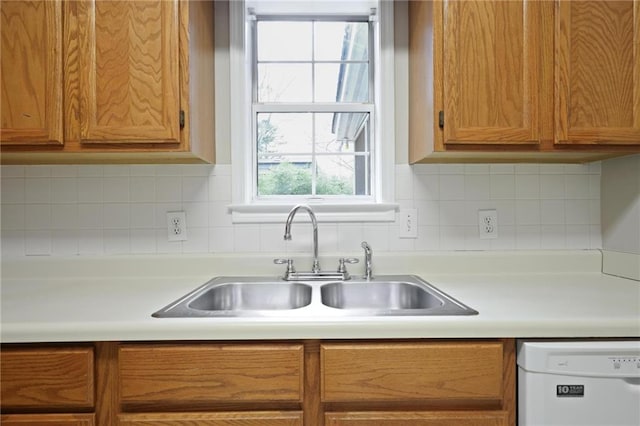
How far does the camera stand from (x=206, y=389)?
983 millimetres

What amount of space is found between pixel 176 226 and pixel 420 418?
119 centimetres

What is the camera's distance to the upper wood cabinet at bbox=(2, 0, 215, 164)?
4.21ft

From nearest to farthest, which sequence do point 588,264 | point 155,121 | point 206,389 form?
point 206,389 → point 155,121 → point 588,264

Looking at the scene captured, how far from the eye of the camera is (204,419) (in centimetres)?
99

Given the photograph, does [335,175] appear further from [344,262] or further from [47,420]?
[47,420]

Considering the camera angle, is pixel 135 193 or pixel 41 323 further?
pixel 135 193

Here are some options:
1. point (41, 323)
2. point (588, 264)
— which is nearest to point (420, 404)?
point (41, 323)

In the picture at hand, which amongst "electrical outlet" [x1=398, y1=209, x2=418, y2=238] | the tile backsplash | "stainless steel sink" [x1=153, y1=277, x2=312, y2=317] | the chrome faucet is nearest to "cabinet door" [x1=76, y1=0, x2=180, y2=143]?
the tile backsplash

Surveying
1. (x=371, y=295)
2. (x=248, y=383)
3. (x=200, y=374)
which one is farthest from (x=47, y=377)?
(x=371, y=295)

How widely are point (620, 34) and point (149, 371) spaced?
1.82 metres

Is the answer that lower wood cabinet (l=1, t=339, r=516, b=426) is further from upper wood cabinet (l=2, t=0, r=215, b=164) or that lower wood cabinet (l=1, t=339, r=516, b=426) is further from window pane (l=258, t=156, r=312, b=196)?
window pane (l=258, t=156, r=312, b=196)

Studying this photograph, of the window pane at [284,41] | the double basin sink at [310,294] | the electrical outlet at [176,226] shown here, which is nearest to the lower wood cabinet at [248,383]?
the double basin sink at [310,294]

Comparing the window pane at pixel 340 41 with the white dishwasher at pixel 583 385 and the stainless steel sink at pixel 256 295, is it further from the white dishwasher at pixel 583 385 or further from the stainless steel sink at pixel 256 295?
the white dishwasher at pixel 583 385

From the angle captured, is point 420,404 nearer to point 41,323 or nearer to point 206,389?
point 206,389
